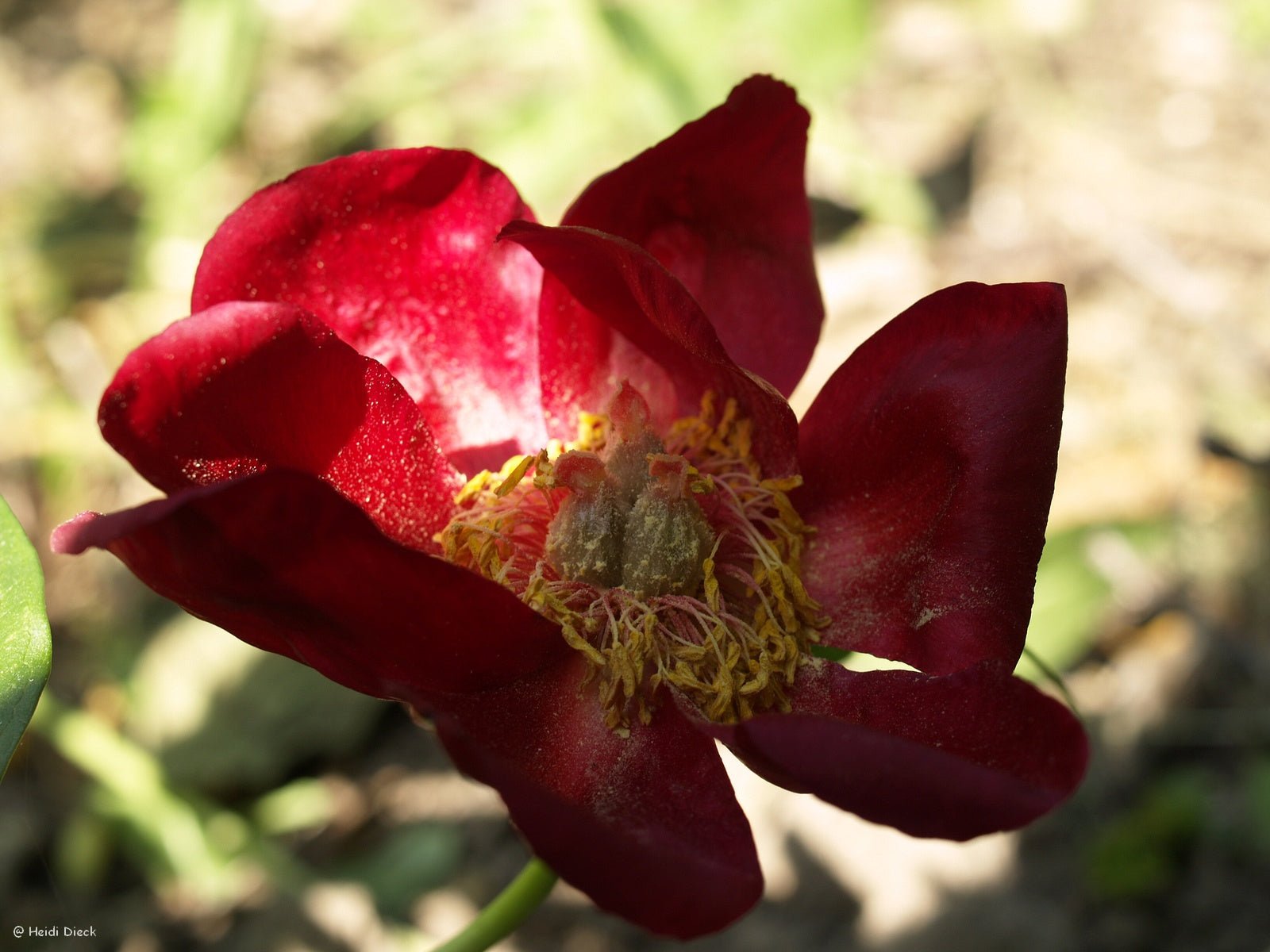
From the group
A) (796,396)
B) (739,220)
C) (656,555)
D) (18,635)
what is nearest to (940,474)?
(656,555)

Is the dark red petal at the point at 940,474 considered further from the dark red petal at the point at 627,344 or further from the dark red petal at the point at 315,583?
the dark red petal at the point at 315,583

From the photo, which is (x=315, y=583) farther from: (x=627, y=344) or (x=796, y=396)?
(x=796, y=396)

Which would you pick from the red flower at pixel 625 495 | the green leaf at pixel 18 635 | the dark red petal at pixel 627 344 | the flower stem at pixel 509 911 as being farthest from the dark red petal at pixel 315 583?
the dark red petal at pixel 627 344

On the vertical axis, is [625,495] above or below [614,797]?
above

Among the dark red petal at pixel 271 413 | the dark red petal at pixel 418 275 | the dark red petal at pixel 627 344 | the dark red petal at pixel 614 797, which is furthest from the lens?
the dark red petal at pixel 418 275

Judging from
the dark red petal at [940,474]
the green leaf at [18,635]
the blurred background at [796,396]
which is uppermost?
the green leaf at [18,635]

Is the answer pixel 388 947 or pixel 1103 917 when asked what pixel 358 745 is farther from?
pixel 1103 917

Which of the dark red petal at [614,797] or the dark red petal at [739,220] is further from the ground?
the dark red petal at [739,220]
